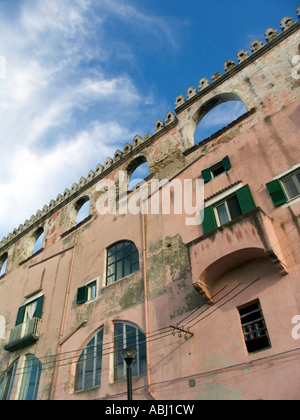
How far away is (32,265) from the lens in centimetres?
1983

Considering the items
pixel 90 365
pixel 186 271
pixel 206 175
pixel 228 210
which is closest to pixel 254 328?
pixel 186 271

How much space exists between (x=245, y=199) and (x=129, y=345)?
6.48m

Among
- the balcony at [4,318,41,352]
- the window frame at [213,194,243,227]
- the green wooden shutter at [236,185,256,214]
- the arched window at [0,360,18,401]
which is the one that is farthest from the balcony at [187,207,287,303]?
the arched window at [0,360,18,401]

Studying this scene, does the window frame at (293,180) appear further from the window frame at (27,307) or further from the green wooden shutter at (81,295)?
the window frame at (27,307)

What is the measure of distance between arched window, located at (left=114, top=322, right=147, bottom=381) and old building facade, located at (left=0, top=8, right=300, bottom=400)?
0.04 m

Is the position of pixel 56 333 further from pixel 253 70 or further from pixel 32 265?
pixel 253 70

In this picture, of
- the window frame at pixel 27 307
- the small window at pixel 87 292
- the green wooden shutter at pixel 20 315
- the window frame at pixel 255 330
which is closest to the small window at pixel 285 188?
the window frame at pixel 255 330

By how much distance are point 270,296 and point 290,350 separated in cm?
149

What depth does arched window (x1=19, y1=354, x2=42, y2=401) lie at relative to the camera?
14.0m

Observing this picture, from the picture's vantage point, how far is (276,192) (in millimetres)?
10625

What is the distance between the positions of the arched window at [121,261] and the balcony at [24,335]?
4.38m

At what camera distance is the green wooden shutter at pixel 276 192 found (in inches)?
410

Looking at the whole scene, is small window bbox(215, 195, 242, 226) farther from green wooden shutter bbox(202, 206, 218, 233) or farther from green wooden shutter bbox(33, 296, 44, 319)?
green wooden shutter bbox(33, 296, 44, 319)
